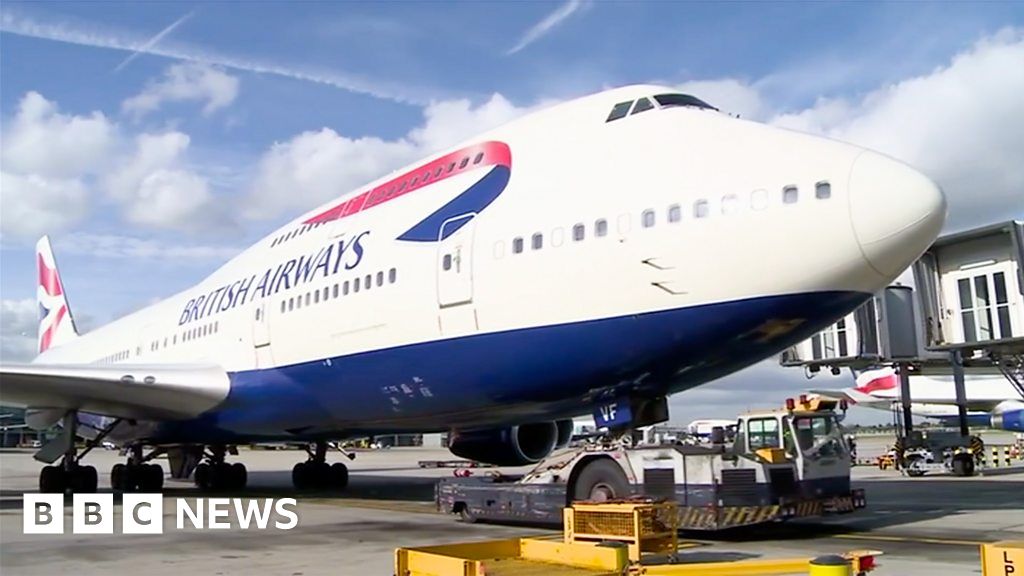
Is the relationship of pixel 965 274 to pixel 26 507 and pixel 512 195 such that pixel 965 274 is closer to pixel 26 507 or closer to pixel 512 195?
pixel 512 195

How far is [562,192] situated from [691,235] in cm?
182

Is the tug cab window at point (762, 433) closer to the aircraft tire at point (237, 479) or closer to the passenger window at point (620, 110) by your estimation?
the passenger window at point (620, 110)

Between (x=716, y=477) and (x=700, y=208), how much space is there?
8.86 feet

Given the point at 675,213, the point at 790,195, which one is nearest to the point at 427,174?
the point at 675,213

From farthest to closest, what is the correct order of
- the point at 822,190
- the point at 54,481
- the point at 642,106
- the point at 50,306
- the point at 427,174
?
the point at 50,306
the point at 54,481
the point at 427,174
the point at 642,106
the point at 822,190

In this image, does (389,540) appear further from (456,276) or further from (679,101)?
(679,101)

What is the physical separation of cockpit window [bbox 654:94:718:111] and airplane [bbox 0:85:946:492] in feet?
0.10

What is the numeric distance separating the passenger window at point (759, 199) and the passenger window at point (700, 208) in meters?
0.46

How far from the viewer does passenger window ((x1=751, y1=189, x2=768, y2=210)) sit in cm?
870

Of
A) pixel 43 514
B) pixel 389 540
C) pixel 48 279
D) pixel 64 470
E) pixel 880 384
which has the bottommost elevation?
pixel 389 540

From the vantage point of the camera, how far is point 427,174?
1290cm

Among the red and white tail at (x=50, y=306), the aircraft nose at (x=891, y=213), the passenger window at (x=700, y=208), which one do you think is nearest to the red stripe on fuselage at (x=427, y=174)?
the passenger window at (x=700, y=208)

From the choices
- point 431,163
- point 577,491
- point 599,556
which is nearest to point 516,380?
point 577,491

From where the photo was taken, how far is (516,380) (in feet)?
34.5
